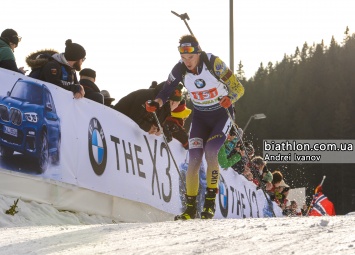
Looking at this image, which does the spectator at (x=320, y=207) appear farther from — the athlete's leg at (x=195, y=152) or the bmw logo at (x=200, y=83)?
the bmw logo at (x=200, y=83)

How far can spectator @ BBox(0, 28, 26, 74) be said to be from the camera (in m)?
8.99

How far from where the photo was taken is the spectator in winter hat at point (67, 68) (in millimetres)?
9195

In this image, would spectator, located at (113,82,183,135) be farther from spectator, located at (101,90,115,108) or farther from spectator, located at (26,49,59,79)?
spectator, located at (26,49,59,79)

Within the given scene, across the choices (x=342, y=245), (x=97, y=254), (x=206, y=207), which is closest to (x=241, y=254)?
(x=342, y=245)

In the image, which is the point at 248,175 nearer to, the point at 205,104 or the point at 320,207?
the point at 320,207

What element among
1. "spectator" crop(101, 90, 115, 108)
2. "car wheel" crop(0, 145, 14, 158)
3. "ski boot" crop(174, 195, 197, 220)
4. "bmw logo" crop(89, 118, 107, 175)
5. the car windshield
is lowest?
"ski boot" crop(174, 195, 197, 220)

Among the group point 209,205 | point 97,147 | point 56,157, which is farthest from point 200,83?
point 56,157

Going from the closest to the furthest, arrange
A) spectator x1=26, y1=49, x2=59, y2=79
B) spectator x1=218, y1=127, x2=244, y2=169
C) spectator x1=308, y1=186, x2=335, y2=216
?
spectator x1=26, y1=49, x2=59, y2=79 < spectator x1=218, y1=127, x2=244, y2=169 < spectator x1=308, y1=186, x2=335, y2=216

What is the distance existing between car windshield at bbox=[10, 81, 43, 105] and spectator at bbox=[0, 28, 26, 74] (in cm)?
55

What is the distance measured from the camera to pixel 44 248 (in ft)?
18.3

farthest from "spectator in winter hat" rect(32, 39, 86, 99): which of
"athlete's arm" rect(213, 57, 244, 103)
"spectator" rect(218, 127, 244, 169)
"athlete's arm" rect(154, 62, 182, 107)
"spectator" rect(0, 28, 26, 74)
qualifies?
"spectator" rect(218, 127, 244, 169)

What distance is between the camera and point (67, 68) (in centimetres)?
941

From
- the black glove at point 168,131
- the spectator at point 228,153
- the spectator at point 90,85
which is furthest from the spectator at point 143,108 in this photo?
the spectator at point 228,153

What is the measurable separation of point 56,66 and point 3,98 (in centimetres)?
105
